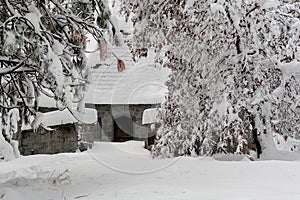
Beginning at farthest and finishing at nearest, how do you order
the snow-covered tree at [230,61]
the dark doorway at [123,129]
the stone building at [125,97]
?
the dark doorway at [123,129] → the stone building at [125,97] → the snow-covered tree at [230,61]

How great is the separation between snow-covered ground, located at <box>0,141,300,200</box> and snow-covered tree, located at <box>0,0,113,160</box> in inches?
25.0

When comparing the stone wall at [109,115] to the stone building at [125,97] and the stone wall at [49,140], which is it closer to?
the stone building at [125,97]

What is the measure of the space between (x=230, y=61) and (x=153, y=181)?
327cm

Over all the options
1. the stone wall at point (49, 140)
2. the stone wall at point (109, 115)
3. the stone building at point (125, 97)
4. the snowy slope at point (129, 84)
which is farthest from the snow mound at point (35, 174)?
the stone wall at point (109, 115)

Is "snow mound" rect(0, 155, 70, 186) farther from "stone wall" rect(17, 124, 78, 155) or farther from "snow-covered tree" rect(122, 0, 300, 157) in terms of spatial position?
"snow-covered tree" rect(122, 0, 300, 157)

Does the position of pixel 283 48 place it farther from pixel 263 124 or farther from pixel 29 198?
pixel 29 198

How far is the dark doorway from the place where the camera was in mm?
14602

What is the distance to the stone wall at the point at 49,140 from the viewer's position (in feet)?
25.9

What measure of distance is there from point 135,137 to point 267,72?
7991mm

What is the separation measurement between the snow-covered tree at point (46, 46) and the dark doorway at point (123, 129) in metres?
9.75

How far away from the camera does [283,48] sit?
6902 mm

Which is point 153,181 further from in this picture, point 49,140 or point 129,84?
point 129,84

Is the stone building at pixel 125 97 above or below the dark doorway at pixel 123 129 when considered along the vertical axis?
above

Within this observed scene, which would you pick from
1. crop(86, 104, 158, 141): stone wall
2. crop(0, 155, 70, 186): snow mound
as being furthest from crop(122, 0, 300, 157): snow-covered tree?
crop(86, 104, 158, 141): stone wall
